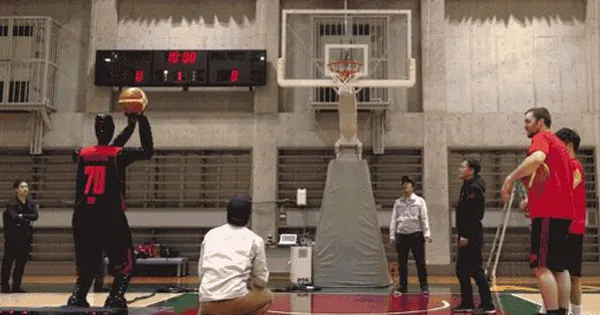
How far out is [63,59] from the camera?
15.0 metres

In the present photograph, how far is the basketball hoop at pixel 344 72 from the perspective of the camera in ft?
37.1

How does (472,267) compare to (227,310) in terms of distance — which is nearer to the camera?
(227,310)

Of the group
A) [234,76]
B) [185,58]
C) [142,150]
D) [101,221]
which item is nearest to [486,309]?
[142,150]

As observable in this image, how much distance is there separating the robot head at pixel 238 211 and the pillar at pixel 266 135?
32.8 feet

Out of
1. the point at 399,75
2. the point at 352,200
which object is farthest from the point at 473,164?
the point at 399,75

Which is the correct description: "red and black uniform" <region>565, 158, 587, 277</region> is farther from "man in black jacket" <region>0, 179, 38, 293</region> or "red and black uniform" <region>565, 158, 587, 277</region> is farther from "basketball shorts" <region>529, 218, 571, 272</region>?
"man in black jacket" <region>0, 179, 38, 293</region>

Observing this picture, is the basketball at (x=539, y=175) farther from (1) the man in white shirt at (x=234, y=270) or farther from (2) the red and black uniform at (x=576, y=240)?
(1) the man in white shirt at (x=234, y=270)

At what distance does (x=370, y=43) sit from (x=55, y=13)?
855 cm

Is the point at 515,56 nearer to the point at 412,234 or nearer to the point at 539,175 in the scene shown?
the point at 412,234

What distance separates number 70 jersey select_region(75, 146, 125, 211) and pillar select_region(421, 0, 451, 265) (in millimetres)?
9989

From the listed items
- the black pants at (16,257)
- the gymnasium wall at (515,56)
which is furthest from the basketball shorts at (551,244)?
the gymnasium wall at (515,56)

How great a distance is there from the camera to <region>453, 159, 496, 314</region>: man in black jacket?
624cm

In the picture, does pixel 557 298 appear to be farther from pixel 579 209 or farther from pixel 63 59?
pixel 63 59

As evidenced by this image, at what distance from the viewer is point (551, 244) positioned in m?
4.67
